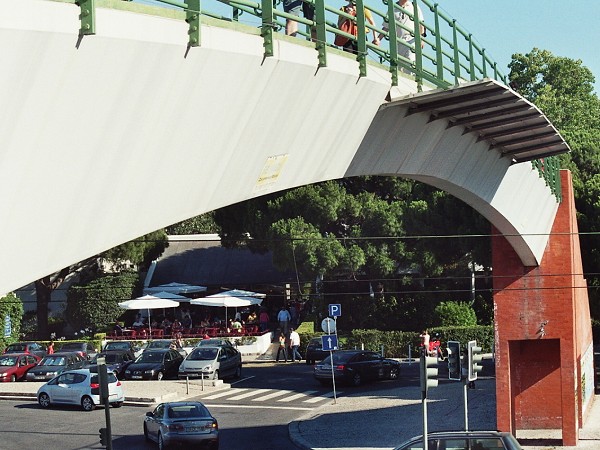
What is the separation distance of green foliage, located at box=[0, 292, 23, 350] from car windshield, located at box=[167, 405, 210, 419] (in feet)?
91.5

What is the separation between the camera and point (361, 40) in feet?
46.9

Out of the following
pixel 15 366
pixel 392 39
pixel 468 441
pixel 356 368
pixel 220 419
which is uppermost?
pixel 392 39

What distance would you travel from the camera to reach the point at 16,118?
773cm

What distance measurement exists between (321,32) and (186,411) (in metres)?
14.8

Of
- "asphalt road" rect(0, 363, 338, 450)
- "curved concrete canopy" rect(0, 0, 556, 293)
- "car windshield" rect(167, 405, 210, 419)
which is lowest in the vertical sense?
"asphalt road" rect(0, 363, 338, 450)

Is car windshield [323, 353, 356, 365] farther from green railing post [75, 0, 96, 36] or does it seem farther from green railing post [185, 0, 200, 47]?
green railing post [75, 0, 96, 36]

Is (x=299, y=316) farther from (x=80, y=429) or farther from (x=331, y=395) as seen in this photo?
(x=80, y=429)

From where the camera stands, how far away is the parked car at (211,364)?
4091 centimetres

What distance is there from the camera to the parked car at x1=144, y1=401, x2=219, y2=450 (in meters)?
25.2

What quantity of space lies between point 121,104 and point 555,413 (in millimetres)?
20921

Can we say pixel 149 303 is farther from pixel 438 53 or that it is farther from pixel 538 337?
pixel 438 53

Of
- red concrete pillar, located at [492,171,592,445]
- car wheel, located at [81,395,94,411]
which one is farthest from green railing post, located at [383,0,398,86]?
car wheel, located at [81,395,94,411]

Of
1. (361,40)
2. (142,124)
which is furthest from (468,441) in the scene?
(142,124)

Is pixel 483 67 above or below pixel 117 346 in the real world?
above
